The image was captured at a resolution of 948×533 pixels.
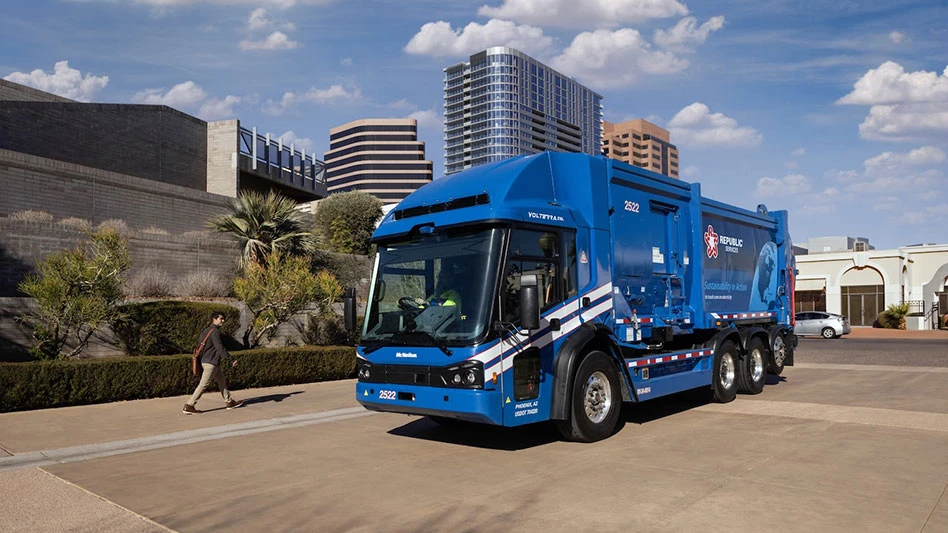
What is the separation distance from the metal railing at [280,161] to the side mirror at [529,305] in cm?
2904

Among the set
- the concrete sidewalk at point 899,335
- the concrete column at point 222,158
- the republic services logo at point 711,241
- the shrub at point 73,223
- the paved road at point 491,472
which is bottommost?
the concrete sidewalk at point 899,335

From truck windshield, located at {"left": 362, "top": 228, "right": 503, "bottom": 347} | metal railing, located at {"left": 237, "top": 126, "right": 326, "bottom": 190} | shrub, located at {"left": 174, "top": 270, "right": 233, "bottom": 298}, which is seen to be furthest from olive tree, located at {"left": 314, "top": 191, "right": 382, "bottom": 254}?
truck windshield, located at {"left": 362, "top": 228, "right": 503, "bottom": 347}

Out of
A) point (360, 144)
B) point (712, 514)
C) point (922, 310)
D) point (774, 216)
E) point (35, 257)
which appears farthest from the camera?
point (360, 144)

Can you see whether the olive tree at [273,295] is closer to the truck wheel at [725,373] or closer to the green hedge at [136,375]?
the green hedge at [136,375]

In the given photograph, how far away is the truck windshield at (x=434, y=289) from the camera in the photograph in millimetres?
7980

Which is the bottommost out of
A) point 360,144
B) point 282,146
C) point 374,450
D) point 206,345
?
point 374,450

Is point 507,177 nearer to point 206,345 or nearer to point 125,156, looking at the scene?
point 206,345

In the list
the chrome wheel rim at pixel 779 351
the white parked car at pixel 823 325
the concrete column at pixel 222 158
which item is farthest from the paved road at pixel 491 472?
the white parked car at pixel 823 325

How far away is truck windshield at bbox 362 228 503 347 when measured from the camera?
26.2 feet

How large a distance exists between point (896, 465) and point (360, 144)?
572 feet

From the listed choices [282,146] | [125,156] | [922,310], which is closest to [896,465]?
[125,156]

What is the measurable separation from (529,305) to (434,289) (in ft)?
4.46

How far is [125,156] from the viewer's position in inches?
1145

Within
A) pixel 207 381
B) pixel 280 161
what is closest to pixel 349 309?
pixel 207 381
